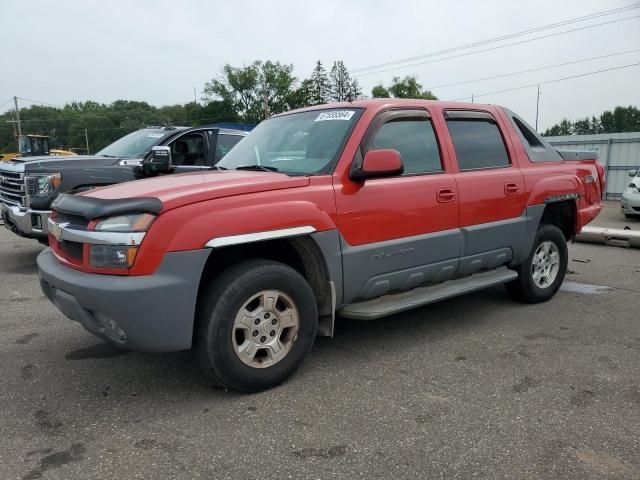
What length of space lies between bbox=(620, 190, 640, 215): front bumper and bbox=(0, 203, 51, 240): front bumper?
12.3 m

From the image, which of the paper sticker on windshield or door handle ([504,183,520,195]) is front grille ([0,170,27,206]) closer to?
the paper sticker on windshield

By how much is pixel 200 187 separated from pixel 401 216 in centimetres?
148

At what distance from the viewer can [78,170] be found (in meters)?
6.54

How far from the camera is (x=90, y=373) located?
3.62 metres

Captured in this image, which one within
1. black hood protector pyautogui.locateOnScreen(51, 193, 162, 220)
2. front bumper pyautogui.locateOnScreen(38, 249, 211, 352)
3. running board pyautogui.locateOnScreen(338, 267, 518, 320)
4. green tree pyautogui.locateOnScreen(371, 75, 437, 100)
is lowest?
running board pyautogui.locateOnScreen(338, 267, 518, 320)

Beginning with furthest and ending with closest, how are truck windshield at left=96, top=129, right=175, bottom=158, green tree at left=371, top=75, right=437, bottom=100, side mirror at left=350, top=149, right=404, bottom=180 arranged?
green tree at left=371, top=75, right=437, bottom=100 → truck windshield at left=96, top=129, right=175, bottom=158 → side mirror at left=350, top=149, right=404, bottom=180

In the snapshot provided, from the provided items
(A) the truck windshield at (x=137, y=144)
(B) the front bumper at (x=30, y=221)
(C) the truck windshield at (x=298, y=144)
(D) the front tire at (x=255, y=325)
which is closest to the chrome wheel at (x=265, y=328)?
(D) the front tire at (x=255, y=325)

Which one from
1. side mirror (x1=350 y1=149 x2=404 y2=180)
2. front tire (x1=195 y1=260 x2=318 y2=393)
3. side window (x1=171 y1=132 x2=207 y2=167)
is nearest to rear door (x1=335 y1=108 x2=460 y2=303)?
side mirror (x1=350 y1=149 x2=404 y2=180)

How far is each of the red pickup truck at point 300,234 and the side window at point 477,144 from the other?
0.6 inches

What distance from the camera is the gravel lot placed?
2533 mm

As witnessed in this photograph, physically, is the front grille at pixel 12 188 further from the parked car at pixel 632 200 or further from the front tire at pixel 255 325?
the parked car at pixel 632 200

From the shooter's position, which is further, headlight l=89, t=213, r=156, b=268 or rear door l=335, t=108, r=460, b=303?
rear door l=335, t=108, r=460, b=303

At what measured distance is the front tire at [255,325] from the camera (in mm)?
3047

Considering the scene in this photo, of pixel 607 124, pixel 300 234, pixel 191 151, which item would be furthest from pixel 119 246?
pixel 607 124
